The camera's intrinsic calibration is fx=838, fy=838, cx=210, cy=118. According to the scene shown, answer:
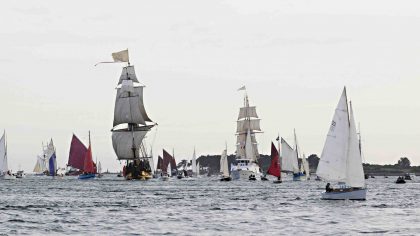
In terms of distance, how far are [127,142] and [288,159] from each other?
42.5 m

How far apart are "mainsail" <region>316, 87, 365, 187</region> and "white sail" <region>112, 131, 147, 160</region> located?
11835 cm

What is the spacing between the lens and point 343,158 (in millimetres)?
77875

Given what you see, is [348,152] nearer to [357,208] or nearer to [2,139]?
[357,208]

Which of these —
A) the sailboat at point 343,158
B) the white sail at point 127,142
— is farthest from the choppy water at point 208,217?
the white sail at point 127,142

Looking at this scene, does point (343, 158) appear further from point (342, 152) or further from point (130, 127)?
point (130, 127)

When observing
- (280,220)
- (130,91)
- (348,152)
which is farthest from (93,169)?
(280,220)

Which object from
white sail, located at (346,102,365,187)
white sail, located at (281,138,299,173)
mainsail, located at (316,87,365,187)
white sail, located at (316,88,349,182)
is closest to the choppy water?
white sail, located at (346,102,365,187)

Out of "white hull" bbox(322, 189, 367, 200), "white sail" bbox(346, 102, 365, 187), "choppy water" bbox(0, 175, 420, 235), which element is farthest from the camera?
Result: "white hull" bbox(322, 189, 367, 200)

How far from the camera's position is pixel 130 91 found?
7776 inches

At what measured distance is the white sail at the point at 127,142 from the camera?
194225mm

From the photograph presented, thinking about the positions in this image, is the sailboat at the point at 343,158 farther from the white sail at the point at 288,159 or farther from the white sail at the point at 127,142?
the white sail at the point at 127,142

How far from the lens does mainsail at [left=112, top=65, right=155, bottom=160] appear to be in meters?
195

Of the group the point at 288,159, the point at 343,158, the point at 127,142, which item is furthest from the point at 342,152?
the point at 127,142

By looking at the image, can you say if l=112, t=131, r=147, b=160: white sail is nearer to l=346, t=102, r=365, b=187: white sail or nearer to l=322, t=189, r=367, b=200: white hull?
l=322, t=189, r=367, b=200: white hull
